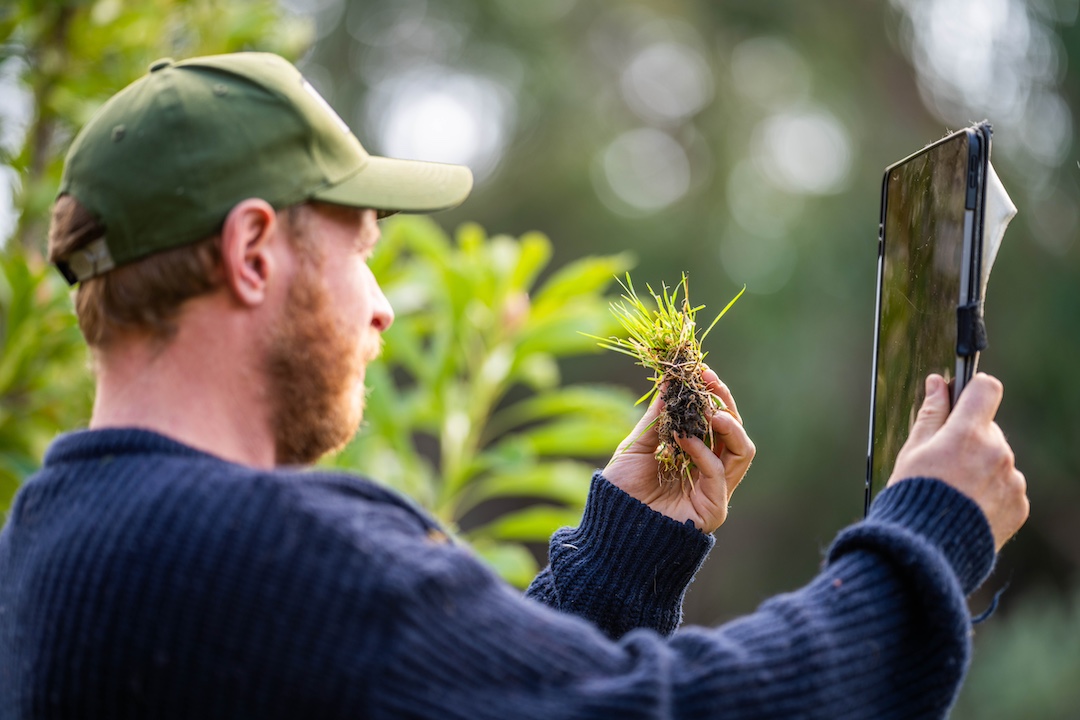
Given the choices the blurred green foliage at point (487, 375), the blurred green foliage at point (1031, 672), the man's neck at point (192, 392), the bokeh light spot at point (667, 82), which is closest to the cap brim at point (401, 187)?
the man's neck at point (192, 392)

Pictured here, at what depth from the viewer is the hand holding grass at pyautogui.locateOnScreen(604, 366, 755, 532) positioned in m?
1.43

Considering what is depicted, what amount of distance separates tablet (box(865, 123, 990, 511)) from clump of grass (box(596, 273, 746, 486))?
0.24 m

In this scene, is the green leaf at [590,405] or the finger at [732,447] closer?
the finger at [732,447]

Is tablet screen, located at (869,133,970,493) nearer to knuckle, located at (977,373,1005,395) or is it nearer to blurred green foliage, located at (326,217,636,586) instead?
knuckle, located at (977,373,1005,395)

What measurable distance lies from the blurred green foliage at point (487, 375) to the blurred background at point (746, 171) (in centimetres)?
78

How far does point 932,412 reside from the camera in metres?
1.16

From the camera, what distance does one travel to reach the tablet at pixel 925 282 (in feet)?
3.69

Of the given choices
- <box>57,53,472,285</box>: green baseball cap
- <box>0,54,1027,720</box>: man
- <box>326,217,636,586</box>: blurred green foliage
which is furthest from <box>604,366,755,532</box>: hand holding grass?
<box>326,217,636,586</box>: blurred green foliage

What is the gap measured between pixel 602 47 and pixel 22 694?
355 inches

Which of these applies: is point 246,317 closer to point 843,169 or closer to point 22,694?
point 22,694

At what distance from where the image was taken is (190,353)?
1100mm

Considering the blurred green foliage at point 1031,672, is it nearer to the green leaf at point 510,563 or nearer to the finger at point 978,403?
the green leaf at point 510,563

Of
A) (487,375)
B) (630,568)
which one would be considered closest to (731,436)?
(630,568)

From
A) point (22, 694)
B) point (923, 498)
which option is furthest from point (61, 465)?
point (923, 498)
